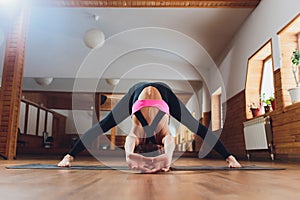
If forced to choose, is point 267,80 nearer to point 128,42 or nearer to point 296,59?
point 296,59

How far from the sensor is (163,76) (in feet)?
26.1

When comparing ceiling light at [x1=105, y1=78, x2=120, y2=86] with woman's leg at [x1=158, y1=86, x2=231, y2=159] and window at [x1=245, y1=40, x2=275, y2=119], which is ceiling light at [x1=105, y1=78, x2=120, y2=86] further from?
woman's leg at [x1=158, y1=86, x2=231, y2=159]

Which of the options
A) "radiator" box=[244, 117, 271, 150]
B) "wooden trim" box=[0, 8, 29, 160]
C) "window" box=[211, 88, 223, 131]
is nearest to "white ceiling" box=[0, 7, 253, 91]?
"wooden trim" box=[0, 8, 29, 160]

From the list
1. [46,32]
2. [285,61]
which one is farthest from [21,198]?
[46,32]

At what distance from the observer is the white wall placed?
3.84 metres

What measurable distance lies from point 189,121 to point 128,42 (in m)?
5.02

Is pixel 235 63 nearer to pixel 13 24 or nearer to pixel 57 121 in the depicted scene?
pixel 13 24

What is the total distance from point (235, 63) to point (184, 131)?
4.51 metres

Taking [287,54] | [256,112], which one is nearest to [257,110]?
[256,112]

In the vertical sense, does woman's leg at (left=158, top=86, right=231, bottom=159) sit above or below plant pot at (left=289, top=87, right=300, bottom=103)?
below

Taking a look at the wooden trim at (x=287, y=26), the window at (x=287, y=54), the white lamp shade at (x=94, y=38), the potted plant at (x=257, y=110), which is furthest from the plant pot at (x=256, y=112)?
the white lamp shade at (x=94, y=38)

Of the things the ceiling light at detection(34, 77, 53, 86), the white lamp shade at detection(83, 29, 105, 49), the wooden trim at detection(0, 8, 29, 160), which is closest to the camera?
the wooden trim at detection(0, 8, 29, 160)

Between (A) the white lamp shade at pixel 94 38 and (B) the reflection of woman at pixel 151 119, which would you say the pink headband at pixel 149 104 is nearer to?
(B) the reflection of woman at pixel 151 119

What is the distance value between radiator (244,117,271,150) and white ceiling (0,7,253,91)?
6.67 ft
